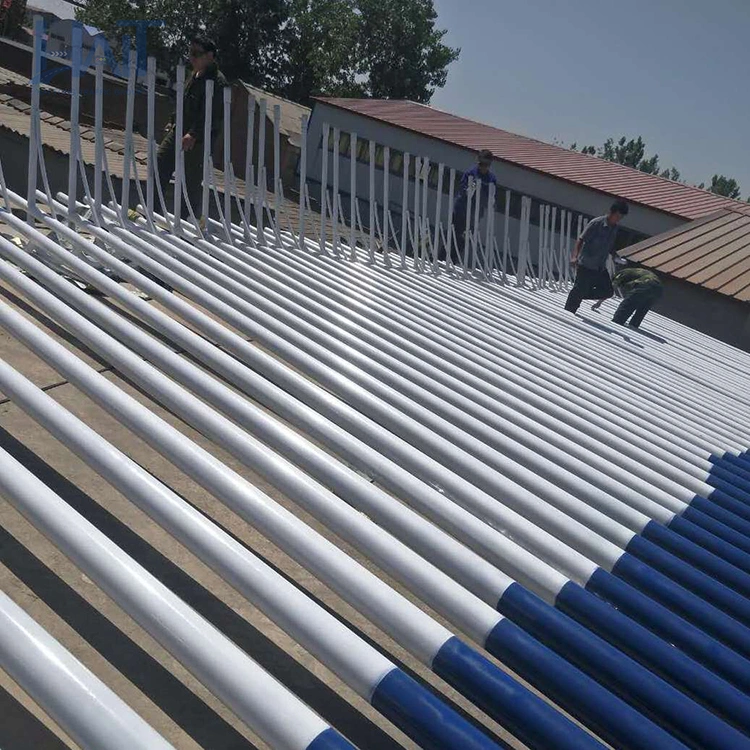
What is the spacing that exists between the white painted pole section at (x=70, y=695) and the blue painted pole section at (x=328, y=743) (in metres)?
0.23

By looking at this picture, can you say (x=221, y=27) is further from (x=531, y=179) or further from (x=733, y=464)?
(x=733, y=464)

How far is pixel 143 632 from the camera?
7.46 ft

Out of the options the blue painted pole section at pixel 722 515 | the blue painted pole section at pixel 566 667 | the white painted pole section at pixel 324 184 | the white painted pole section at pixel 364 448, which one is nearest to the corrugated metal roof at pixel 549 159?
the white painted pole section at pixel 324 184

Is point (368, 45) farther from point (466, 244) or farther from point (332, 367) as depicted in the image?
point (332, 367)

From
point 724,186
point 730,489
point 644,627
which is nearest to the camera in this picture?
point 644,627

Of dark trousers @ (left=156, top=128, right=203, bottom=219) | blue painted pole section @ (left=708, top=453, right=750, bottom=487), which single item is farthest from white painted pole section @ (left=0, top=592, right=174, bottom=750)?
dark trousers @ (left=156, top=128, right=203, bottom=219)

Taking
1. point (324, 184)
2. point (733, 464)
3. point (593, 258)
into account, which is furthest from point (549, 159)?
point (733, 464)

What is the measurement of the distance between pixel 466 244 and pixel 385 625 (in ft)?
22.5

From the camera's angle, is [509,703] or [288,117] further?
[288,117]

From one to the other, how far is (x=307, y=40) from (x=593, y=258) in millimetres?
42609

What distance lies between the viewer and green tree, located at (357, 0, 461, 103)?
50.8 m

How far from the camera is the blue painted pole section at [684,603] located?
7.47ft

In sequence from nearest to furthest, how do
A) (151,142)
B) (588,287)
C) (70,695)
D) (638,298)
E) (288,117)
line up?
(70,695) → (151,142) → (588,287) → (638,298) → (288,117)
